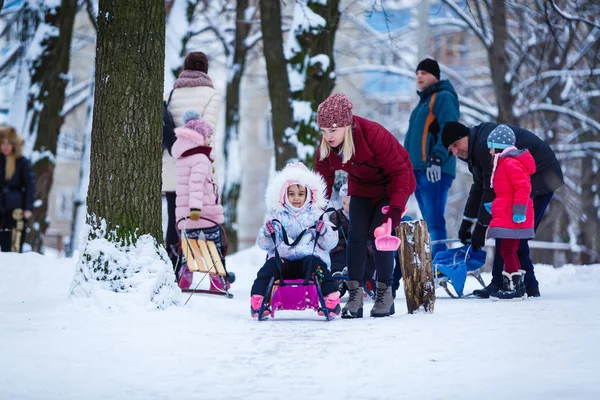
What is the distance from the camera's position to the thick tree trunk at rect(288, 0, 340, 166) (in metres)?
12.0

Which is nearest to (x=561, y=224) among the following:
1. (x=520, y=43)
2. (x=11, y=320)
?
(x=520, y=43)

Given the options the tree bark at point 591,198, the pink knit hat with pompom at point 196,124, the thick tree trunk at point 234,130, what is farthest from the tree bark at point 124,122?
the tree bark at point 591,198

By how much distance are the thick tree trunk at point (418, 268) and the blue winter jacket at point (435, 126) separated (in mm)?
2447

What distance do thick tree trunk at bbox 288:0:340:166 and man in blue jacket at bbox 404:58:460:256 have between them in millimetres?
2776

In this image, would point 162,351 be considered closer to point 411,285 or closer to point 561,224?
point 411,285

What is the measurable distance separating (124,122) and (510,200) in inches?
137

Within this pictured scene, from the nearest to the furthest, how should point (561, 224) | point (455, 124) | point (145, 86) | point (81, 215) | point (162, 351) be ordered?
point (162, 351) < point (145, 86) < point (455, 124) < point (81, 215) < point (561, 224)

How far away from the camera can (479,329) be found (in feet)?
18.7

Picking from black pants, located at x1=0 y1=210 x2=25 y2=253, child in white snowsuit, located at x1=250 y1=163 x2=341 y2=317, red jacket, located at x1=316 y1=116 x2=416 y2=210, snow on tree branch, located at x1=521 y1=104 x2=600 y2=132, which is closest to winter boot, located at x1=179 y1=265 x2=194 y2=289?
child in white snowsuit, located at x1=250 y1=163 x2=341 y2=317

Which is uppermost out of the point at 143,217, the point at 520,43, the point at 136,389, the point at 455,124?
the point at 520,43

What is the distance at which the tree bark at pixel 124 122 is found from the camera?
6.65 m

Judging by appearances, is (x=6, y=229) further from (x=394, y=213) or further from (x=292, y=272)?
(x=394, y=213)

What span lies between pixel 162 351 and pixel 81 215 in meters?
12.2

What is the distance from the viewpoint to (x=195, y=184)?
887 centimetres
